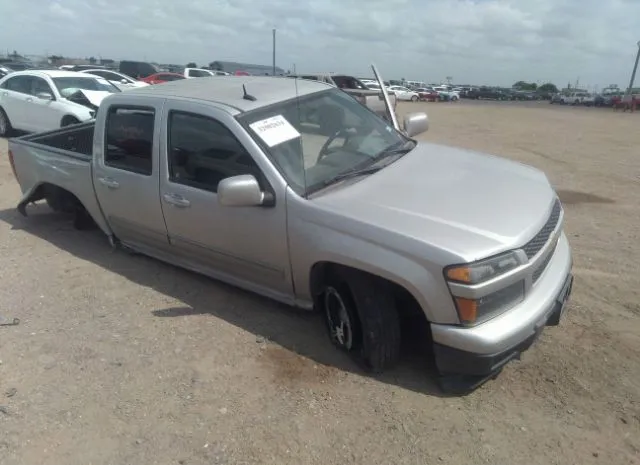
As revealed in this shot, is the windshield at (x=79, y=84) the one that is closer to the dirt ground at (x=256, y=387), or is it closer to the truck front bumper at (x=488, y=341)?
the dirt ground at (x=256, y=387)

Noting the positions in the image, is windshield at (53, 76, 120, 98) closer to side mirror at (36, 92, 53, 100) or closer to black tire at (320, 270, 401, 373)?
side mirror at (36, 92, 53, 100)

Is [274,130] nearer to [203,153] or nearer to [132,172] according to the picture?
[203,153]

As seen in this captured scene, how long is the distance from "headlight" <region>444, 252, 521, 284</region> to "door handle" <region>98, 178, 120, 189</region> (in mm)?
3024

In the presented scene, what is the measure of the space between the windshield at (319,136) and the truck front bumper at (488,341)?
4.17 feet

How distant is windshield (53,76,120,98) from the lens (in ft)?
36.6

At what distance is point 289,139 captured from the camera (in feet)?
11.8

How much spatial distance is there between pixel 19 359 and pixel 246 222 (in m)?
1.74

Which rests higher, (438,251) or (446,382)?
(438,251)

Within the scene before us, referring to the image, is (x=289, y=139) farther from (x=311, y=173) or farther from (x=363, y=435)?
(x=363, y=435)

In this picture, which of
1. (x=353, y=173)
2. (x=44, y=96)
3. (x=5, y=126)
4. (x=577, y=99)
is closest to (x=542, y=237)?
(x=353, y=173)

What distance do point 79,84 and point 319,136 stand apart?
31.7ft

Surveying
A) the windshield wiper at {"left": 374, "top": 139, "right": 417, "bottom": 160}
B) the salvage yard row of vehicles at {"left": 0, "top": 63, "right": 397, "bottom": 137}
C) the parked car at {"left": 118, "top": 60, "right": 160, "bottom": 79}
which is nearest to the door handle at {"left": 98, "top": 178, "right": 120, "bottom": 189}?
the windshield wiper at {"left": 374, "top": 139, "right": 417, "bottom": 160}

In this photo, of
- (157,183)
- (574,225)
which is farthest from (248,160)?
(574,225)

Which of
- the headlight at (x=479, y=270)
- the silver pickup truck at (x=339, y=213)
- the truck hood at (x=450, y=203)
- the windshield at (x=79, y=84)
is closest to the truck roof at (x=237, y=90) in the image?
the silver pickup truck at (x=339, y=213)
